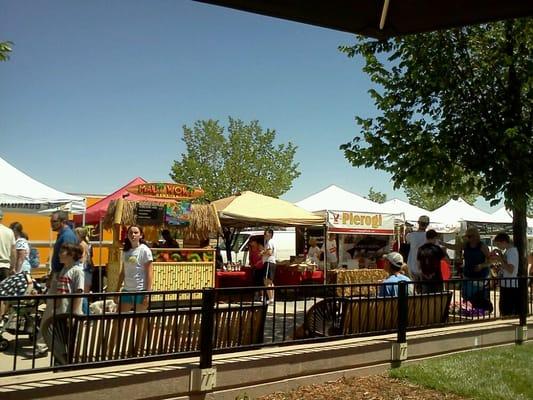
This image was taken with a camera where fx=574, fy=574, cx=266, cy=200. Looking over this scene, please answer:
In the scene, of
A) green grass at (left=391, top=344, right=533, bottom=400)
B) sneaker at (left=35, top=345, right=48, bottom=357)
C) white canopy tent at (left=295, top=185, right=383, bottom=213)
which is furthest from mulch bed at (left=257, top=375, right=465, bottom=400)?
white canopy tent at (left=295, top=185, right=383, bottom=213)

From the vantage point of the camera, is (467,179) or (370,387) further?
(467,179)

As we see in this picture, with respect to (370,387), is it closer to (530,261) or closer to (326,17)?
(326,17)

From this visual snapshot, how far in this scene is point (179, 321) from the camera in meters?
5.45

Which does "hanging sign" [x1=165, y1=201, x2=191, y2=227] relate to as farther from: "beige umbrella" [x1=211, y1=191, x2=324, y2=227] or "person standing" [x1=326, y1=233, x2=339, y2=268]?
"person standing" [x1=326, y1=233, x2=339, y2=268]

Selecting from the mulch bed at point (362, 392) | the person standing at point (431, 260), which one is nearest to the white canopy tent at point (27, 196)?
the person standing at point (431, 260)

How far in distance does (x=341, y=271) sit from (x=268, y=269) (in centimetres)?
243

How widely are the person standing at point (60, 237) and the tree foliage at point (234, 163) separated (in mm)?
32410

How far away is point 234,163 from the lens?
41.8m

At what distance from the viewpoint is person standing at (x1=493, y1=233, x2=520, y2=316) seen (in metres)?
8.87

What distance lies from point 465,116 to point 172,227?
6.18 metres

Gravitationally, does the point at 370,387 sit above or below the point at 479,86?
below

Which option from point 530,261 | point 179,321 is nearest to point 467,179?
point 530,261

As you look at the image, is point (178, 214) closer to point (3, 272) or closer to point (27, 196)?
point (27, 196)

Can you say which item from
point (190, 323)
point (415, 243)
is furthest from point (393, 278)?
point (190, 323)
